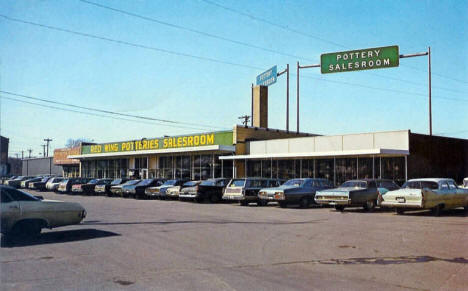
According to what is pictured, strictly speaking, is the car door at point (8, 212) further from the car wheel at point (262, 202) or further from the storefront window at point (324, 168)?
the storefront window at point (324, 168)

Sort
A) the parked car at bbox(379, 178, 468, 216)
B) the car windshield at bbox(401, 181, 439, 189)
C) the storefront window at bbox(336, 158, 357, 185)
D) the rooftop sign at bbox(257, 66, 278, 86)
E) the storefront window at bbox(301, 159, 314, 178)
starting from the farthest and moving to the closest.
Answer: the storefront window at bbox(301, 159, 314, 178)
the rooftop sign at bbox(257, 66, 278, 86)
the storefront window at bbox(336, 158, 357, 185)
the car windshield at bbox(401, 181, 439, 189)
the parked car at bbox(379, 178, 468, 216)

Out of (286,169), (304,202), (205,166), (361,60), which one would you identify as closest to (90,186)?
(205,166)

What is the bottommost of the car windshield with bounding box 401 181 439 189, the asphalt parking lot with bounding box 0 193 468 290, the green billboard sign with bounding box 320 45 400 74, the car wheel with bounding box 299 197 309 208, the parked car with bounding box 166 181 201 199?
the asphalt parking lot with bounding box 0 193 468 290

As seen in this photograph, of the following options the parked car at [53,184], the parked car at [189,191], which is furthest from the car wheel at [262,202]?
the parked car at [53,184]

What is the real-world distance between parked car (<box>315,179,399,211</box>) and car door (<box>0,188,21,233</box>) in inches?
518

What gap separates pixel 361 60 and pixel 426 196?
27.6 feet

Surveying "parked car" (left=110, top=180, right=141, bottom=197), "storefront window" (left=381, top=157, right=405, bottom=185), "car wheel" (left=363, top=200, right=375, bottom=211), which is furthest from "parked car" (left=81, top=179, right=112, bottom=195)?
"car wheel" (left=363, top=200, right=375, bottom=211)

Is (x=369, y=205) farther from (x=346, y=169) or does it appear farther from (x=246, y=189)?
(x=346, y=169)

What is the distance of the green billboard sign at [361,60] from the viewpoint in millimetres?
21844

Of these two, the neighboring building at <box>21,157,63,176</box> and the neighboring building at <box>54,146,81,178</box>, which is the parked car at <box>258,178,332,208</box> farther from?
the neighboring building at <box>21,157,63,176</box>

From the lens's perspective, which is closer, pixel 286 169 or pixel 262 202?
pixel 262 202

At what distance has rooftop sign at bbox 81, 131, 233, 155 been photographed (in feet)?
128

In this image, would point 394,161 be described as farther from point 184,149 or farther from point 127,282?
point 127,282

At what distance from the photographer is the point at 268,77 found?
103 feet
